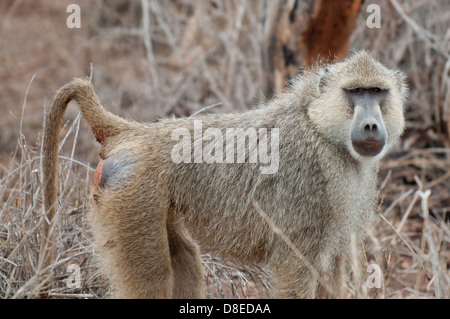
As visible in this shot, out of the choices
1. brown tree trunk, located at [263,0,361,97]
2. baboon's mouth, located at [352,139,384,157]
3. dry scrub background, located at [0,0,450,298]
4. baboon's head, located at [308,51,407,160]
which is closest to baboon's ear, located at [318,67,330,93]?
baboon's head, located at [308,51,407,160]

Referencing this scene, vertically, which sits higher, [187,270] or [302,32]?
[302,32]

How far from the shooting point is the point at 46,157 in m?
2.87

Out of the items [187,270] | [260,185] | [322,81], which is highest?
[322,81]

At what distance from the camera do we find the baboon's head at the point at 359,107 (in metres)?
2.68

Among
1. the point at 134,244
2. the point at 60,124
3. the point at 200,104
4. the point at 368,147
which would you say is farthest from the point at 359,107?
the point at 200,104

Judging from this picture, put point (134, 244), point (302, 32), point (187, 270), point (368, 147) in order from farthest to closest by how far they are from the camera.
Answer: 1. point (302, 32)
2. point (187, 270)
3. point (134, 244)
4. point (368, 147)

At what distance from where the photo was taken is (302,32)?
4844 millimetres

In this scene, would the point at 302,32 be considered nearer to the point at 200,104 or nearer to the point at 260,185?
the point at 200,104

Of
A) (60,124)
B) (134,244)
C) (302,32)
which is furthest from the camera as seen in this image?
(302,32)

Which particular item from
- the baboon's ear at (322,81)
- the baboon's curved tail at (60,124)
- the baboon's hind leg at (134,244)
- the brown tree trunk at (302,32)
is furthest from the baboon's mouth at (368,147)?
the brown tree trunk at (302,32)

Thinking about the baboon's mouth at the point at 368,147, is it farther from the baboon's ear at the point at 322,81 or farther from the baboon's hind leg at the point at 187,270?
the baboon's hind leg at the point at 187,270

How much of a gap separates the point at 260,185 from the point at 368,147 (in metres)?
0.52

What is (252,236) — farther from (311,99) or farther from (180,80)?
(180,80)
